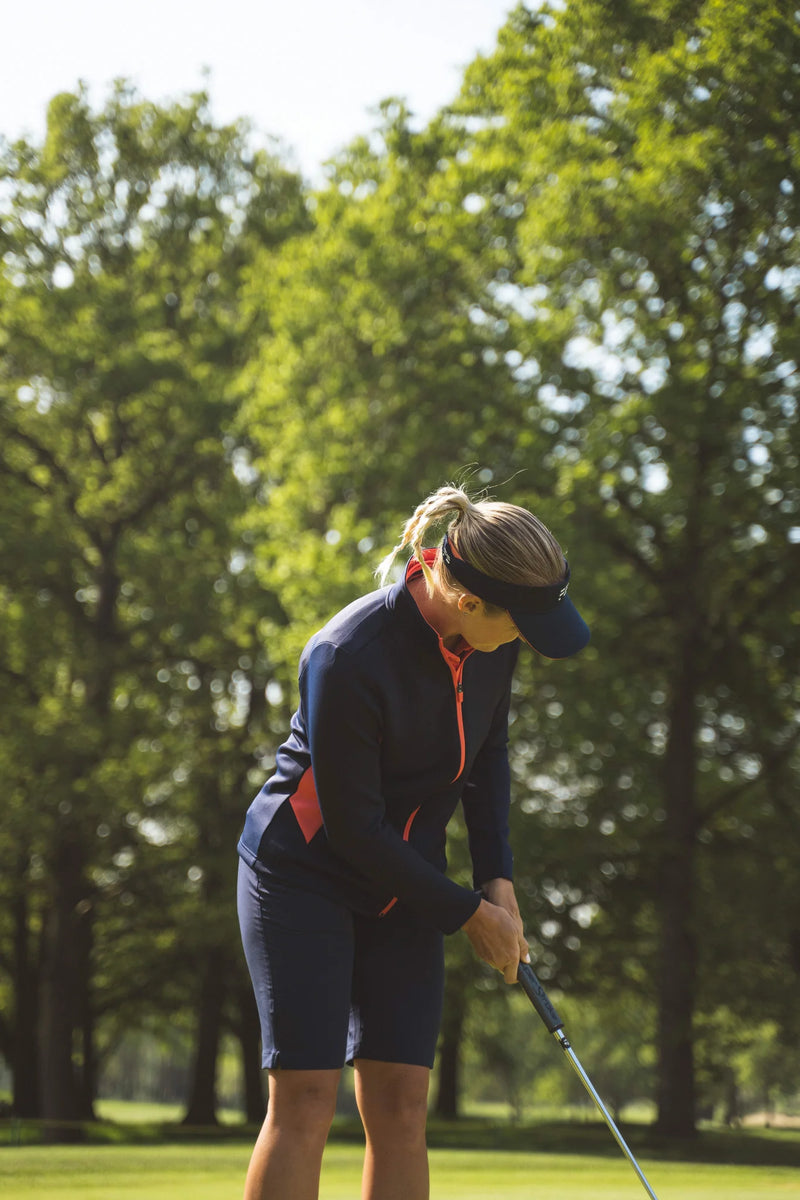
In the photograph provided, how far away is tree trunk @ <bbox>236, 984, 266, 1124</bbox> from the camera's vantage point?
24844 mm

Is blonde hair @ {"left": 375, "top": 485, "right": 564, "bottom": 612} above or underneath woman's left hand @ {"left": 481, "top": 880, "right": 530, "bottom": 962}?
above

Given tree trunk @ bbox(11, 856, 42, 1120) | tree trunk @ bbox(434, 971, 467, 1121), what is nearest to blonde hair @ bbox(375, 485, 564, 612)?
tree trunk @ bbox(434, 971, 467, 1121)

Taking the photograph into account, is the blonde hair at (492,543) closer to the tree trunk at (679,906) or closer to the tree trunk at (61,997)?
the tree trunk at (679,906)

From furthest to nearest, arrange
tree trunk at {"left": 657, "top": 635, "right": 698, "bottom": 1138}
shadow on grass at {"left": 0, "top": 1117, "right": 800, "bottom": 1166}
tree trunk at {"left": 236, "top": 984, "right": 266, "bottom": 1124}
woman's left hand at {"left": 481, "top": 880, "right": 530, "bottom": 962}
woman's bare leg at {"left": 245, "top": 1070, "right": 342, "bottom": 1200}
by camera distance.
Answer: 1. tree trunk at {"left": 236, "top": 984, "right": 266, "bottom": 1124}
2. tree trunk at {"left": 657, "top": 635, "right": 698, "bottom": 1138}
3. shadow on grass at {"left": 0, "top": 1117, "right": 800, "bottom": 1166}
4. woman's left hand at {"left": 481, "top": 880, "right": 530, "bottom": 962}
5. woman's bare leg at {"left": 245, "top": 1070, "right": 342, "bottom": 1200}

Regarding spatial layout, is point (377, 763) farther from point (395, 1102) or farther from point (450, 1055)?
point (450, 1055)

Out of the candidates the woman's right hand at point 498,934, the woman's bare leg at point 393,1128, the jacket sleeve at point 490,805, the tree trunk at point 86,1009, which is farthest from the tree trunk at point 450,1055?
the woman's right hand at point 498,934

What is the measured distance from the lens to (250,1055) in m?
26.3

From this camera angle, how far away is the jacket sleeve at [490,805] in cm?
320

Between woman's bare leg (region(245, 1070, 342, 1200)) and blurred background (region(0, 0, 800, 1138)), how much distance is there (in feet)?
40.3

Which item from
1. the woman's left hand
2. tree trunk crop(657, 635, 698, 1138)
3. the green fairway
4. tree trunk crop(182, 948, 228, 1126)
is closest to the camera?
the woman's left hand

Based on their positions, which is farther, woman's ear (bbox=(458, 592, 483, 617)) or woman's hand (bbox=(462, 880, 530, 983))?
woman's hand (bbox=(462, 880, 530, 983))

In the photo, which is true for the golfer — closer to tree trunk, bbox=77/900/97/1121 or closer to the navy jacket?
the navy jacket

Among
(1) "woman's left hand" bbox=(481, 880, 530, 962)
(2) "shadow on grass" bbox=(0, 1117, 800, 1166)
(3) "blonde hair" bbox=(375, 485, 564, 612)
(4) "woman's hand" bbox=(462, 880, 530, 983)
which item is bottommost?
(2) "shadow on grass" bbox=(0, 1117, 800, 1166)

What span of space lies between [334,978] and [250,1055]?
25.3 m
